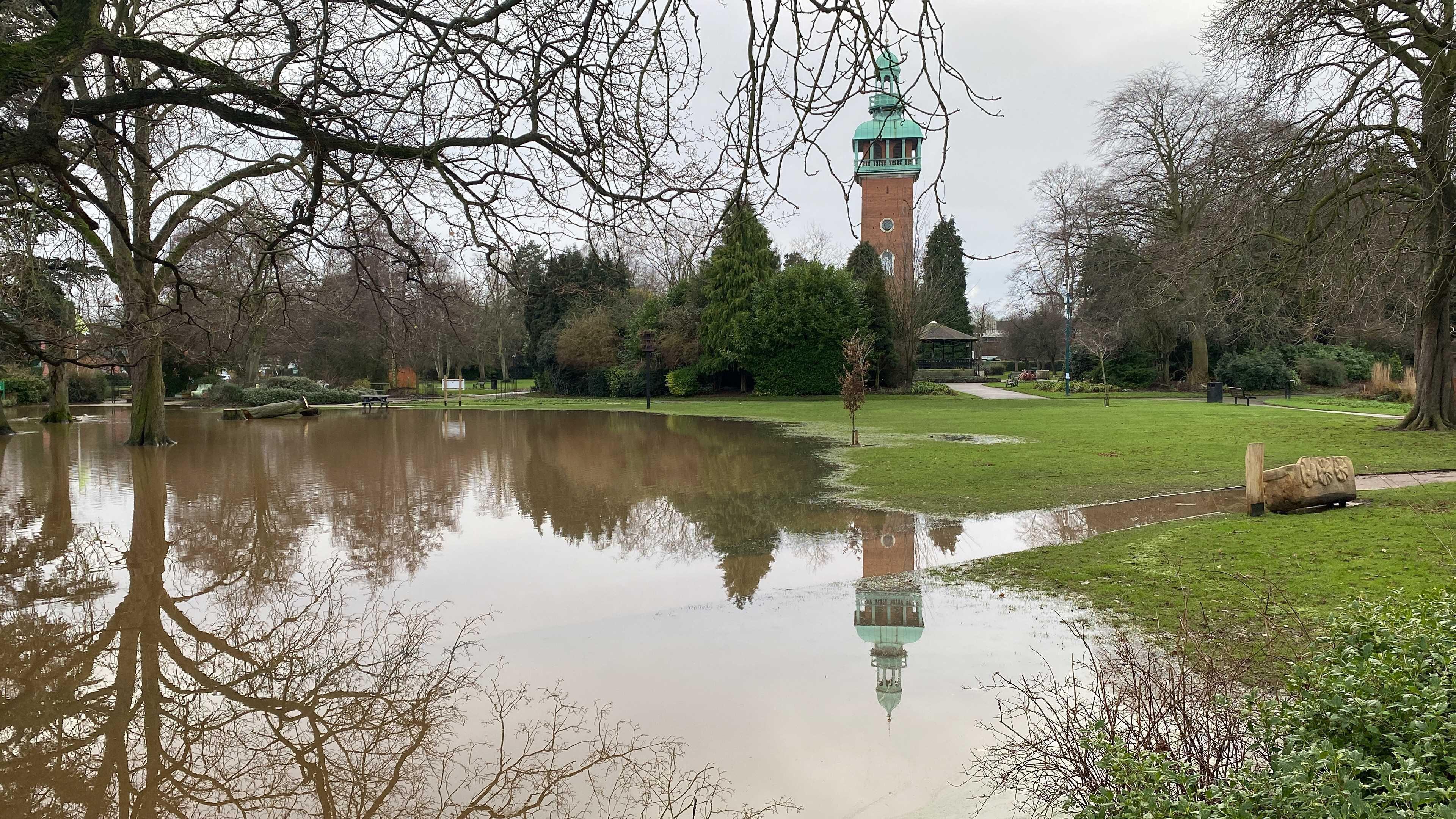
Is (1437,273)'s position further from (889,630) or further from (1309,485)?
(889,630)

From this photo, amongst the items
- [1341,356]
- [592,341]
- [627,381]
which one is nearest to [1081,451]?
[1341,356]

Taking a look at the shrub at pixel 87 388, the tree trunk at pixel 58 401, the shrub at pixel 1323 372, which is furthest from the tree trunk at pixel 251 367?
the shrub at pixel 1323 372

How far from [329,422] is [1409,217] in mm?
28581

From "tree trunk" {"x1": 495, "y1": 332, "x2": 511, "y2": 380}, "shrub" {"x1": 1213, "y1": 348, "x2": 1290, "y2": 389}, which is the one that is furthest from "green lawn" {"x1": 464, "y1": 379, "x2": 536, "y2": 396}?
"shrub" {"x1": 1213, "y1": 348, "x2": 1290, "y2": 389}

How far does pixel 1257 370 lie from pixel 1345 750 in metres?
36.9

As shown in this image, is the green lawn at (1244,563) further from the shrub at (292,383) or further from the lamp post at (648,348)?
the shrub at (292,383)

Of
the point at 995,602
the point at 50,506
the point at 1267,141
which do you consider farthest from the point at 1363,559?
the point at 50,506

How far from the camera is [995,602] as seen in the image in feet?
21.6

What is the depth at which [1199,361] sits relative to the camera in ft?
120

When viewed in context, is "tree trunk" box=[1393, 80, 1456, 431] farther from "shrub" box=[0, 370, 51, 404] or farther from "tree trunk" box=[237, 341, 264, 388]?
"shrub" box=[0, 370, 51, 404]

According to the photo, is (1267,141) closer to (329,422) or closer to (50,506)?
(50,506)

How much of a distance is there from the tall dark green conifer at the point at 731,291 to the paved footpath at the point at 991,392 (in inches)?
425

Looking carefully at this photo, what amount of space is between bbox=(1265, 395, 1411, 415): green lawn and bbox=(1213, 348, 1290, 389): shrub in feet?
10.7

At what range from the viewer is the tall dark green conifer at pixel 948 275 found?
43.1 meters
